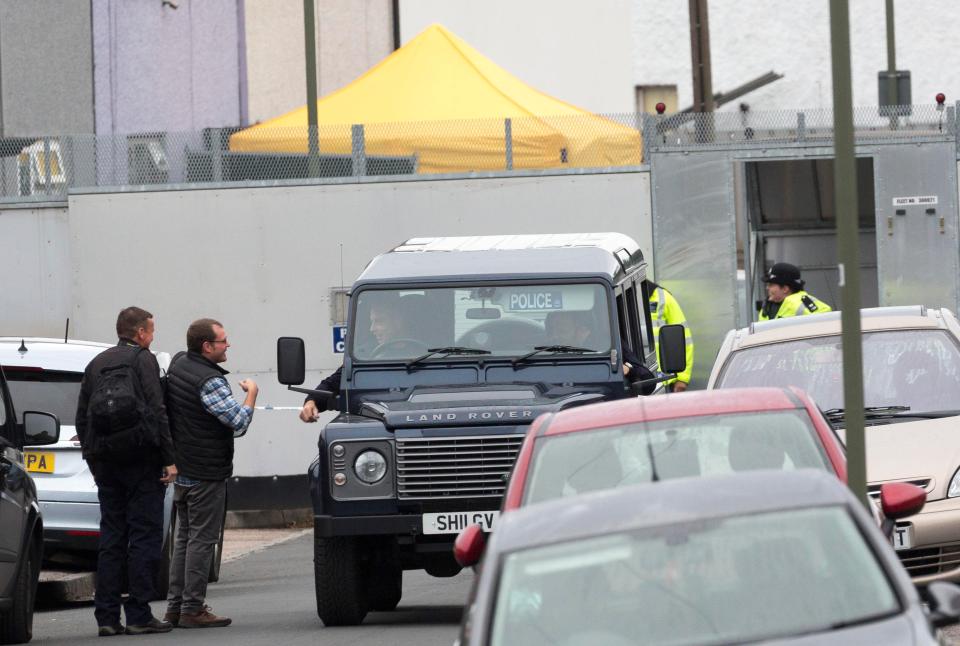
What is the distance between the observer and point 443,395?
11.5m

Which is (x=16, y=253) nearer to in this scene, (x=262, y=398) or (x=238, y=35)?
(x=262, y=398)

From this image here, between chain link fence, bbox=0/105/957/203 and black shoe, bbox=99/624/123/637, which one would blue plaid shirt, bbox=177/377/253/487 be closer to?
black shoe, bbox=99/624/123/637

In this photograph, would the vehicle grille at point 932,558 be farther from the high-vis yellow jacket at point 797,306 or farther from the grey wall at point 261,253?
the grey wall at point 261,253

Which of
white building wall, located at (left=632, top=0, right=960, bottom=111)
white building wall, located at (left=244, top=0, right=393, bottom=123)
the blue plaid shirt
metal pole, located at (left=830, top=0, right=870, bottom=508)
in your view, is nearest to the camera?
metal pole, located at (left=830, top=0, right=870, bottom=508)

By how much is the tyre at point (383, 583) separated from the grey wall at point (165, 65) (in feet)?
57.7

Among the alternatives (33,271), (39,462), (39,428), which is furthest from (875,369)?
(33,271)

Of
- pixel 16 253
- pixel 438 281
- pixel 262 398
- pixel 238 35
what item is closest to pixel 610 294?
pixel 438 281

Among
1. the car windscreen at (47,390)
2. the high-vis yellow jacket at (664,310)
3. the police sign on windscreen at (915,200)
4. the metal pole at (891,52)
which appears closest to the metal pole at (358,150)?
the high-vis yellow jacket at (664,310)

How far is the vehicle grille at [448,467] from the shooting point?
11.1 m

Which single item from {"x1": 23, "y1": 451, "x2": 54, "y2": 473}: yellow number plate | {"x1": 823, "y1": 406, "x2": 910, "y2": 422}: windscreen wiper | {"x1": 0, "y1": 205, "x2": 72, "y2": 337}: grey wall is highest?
{"x1": 0, "y1": 205, "x2": 72, "y2": 337}: grey wall

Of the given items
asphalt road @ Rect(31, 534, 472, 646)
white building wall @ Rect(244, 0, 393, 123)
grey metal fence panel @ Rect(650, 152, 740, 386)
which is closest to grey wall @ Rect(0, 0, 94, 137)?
white building wall @ Rect(244, 0, 393, 123)

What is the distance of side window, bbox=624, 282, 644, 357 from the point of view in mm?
12712

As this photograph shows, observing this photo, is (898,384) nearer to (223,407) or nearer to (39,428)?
(223,407)

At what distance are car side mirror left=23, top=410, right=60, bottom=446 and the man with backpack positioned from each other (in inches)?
6.5
